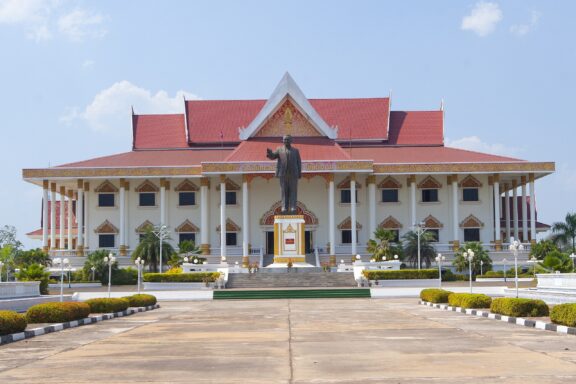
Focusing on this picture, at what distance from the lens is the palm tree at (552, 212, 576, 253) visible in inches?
2399

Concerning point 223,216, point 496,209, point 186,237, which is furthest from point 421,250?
point 186,237

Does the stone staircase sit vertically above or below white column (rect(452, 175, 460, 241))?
below

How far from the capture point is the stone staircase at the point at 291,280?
44.0m

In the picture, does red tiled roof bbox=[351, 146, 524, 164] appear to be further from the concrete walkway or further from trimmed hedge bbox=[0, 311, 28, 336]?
trimmed hedge bbox=[0, 311, 28, 336]

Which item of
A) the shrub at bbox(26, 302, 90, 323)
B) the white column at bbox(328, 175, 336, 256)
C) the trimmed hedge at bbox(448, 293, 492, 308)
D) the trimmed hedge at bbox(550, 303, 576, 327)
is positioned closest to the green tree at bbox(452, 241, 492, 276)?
the white column at bbox(328, 175, 336, 256)

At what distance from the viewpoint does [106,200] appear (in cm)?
5984

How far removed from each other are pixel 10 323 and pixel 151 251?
36.4 meters

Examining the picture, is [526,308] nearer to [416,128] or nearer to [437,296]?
[437,296]

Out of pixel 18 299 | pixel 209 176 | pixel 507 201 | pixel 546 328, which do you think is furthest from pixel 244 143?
pixel 546 328

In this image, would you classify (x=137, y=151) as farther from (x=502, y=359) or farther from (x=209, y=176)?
(x=502, y=359)

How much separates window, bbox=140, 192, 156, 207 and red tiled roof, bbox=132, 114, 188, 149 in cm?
455

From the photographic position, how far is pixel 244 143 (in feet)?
190

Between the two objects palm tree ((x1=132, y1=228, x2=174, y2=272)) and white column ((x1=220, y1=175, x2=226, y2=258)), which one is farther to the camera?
white column ((x1=220, y1=175, x2=226, y2=258))

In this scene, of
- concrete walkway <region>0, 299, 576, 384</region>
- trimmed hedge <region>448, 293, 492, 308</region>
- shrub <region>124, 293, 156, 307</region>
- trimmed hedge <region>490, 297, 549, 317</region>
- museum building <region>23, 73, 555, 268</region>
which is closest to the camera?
concrete walkway <region>0, 299, 576, 384</region>
